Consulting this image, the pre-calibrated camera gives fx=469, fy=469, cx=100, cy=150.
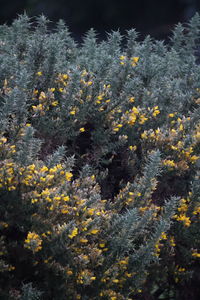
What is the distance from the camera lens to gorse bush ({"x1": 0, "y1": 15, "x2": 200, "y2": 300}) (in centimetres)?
298

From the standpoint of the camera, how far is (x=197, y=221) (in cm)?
361

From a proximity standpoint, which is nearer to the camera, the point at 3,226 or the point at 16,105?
the point at 3,226

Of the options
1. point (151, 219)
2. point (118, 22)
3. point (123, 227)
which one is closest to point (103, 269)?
point (123, 227)

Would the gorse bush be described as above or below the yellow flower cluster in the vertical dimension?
above

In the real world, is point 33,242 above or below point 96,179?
below

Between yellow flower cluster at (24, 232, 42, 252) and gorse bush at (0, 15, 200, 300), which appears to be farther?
gorse bush at (0, 15, 200, 300)

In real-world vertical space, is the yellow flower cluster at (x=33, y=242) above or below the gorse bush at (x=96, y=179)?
below

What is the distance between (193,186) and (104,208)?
75 centimetres

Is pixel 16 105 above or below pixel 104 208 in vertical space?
above

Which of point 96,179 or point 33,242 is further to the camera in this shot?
point 96,179

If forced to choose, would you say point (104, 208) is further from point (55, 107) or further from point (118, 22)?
point (118, 22)

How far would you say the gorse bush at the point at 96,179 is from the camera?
2.98 m

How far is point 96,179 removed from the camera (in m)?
3.83

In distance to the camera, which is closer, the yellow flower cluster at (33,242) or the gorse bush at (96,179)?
the yellow flower cluster at (33,242)
